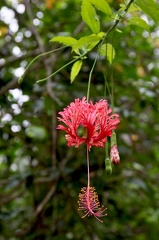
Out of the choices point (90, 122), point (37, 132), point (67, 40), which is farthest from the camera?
point (37, 132)

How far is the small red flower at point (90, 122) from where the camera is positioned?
863 millimetres

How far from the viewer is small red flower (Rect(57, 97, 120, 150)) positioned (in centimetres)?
86

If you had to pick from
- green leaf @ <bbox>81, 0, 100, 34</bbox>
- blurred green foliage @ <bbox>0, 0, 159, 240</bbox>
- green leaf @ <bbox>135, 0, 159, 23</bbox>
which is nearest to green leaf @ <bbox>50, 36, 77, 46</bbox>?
green leaf @ <bbox>81, 0, 100, 34</bbox>

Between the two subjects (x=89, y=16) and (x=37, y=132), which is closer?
(x=89, y=16)

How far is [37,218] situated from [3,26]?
0.90m

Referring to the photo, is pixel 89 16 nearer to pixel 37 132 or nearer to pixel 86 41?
pixel 86 41

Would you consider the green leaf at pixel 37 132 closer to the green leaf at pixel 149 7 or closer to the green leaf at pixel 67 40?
the green leaf at pixel 67 40

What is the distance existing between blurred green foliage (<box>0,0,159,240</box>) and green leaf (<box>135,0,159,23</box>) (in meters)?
0.82

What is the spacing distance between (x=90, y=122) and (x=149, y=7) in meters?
0.26

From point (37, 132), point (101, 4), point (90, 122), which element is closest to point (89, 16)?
point (101, 4)

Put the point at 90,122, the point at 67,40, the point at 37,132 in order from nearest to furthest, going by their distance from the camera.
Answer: the point at 90,122 < the point at 67,40 < the point at 37,132

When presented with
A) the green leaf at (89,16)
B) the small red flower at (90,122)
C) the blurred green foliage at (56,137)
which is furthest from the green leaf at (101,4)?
the blurred green foliage at (56,137)

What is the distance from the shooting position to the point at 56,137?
194 cm

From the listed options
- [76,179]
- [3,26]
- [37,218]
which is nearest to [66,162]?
[76,179]
